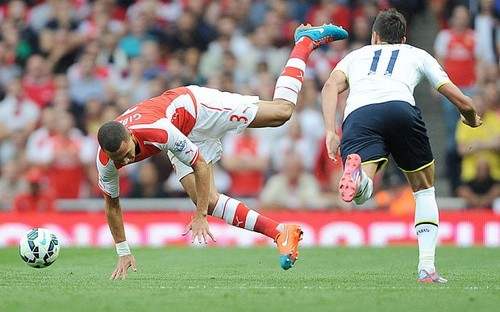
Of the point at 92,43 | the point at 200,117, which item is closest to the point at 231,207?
the point at 200,117

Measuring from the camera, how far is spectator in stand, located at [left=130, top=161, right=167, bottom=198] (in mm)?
18953

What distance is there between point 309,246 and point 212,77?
4159mm

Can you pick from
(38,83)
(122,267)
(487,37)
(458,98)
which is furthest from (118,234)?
(487,37)

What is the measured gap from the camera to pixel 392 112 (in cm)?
955

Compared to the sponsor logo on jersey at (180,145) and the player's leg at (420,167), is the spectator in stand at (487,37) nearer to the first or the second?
the player's leg at (420,167)

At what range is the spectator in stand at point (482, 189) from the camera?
1817 centimetres

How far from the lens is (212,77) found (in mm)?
20016

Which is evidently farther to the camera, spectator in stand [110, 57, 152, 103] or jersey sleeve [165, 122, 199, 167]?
spectator in stand [110, 57, 152, 103]

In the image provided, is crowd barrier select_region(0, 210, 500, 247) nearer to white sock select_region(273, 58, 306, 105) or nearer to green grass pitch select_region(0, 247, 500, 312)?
green grass pitch select_region(0, 247, 500, 312)

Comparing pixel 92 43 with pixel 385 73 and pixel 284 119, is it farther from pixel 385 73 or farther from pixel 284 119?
pixel 385 73

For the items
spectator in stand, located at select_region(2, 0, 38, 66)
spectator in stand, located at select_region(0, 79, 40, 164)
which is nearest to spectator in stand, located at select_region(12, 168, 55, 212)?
spectator in stand, located at select_region(0, 79, 40, 164)

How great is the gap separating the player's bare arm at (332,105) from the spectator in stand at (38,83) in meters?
11.3

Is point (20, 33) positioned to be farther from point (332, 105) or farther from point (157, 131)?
point (332, 105)

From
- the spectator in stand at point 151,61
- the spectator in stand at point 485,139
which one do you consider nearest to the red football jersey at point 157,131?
the spectator in stand at point 485,139
